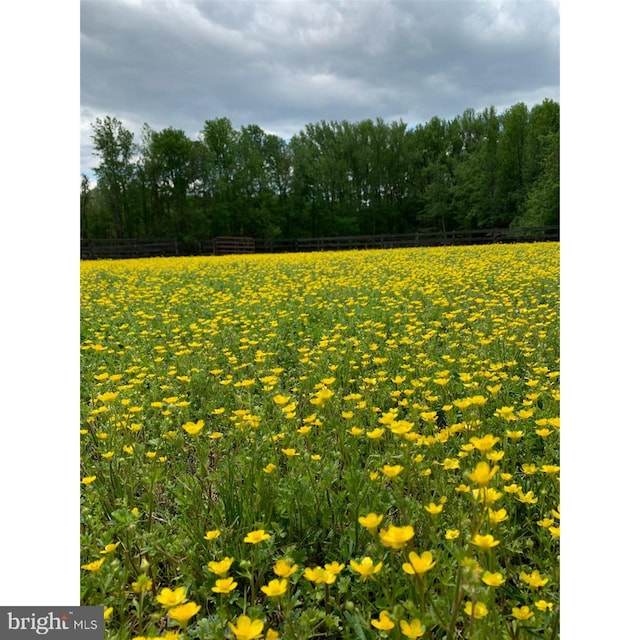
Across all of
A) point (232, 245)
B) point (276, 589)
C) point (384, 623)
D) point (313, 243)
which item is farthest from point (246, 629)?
point (232, 245)

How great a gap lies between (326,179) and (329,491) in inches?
1532

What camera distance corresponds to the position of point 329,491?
1757mm

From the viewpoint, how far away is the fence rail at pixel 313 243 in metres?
21.1

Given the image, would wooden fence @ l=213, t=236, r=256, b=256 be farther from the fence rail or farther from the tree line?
the tree line

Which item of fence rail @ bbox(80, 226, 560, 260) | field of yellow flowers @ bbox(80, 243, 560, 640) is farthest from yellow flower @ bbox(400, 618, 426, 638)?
fence rail @ bbox(80, 226, 560, 260)

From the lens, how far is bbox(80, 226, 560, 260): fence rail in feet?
69.2

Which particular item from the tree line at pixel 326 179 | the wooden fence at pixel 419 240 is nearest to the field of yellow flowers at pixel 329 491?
the wooden fence at pixel 419 240

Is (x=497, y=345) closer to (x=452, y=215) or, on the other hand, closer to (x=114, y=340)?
(x=114, y=340)

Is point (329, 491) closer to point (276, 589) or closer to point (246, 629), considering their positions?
point (276, 589)

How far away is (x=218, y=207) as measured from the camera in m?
34.6

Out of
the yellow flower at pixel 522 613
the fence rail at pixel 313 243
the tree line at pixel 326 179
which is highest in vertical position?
the tree line at pixel 326 179

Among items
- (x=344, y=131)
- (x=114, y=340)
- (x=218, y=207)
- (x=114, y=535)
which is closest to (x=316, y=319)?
(x=114, y=340)

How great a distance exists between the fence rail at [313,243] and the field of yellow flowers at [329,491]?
17357 mm

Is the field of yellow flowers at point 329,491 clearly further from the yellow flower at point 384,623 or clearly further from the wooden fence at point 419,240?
the wooden fence at point 419,240
